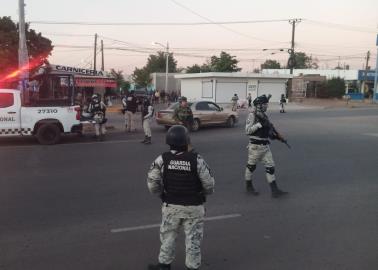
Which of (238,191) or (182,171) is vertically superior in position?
(182,171)

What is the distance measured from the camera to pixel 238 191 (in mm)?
8195

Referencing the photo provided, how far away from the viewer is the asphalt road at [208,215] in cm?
496

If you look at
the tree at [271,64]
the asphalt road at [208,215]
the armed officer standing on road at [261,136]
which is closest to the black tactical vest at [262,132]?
the armed officer standing on road at [261,136]

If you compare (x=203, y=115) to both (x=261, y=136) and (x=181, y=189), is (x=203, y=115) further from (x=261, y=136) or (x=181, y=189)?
(x=181, y=189)

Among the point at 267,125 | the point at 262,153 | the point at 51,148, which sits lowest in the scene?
the point at 51,148

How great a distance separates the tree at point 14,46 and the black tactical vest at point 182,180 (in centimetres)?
2524

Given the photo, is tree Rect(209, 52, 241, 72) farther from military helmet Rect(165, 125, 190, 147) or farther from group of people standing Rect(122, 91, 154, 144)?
military helmet Rect(165, 125, 190, 147)

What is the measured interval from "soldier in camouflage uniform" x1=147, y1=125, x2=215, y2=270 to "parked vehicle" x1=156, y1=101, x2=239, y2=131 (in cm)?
1497

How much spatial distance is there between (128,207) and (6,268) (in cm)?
255

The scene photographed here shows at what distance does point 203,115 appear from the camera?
67.1 feet

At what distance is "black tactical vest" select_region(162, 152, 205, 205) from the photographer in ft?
13.2

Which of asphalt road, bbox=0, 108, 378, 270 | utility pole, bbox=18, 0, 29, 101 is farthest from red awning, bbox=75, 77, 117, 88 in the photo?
asphalt road, bbox=0, 108, 378, 270

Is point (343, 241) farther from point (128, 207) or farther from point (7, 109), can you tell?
point (7, 109)

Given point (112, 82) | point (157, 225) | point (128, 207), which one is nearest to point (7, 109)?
point (128, 207)
